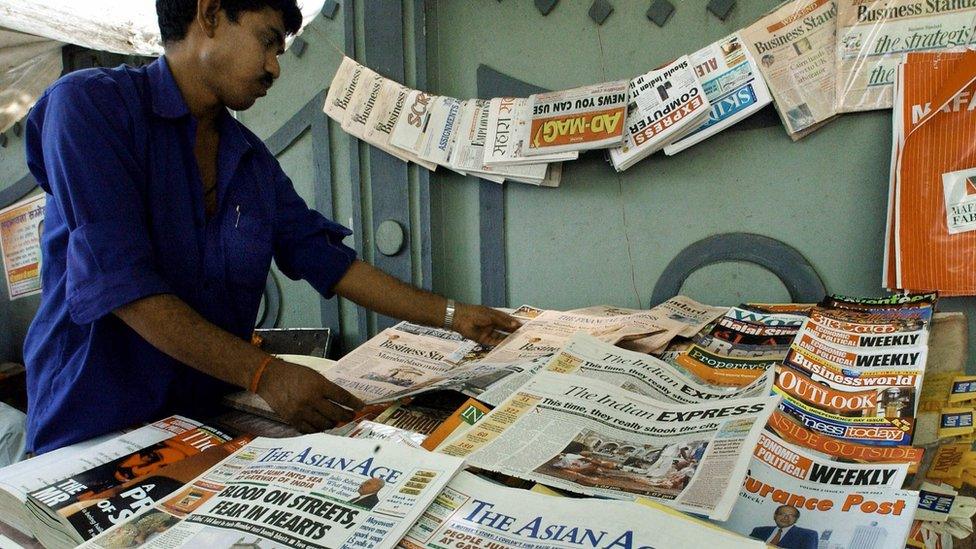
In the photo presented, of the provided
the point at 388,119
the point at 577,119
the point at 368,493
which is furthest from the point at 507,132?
the point at 368,493

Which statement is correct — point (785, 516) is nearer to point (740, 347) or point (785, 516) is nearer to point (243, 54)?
point (740, 347)

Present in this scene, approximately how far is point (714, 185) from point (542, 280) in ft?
1.72

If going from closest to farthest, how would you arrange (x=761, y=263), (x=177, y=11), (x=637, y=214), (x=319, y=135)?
(x=177, y=11), (x=761, y=263), (x=637, y=214), (x=319, y=135)

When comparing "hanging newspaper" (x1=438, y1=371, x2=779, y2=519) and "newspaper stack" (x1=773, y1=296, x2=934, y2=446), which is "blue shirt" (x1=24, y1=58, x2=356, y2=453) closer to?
"hanging newspaper" (x1=438, y1=371, x2=779, y2=519)

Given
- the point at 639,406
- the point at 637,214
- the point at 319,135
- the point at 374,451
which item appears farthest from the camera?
the point at 319,135

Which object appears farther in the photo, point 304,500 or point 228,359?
point 228,359

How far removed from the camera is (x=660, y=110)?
1447mm

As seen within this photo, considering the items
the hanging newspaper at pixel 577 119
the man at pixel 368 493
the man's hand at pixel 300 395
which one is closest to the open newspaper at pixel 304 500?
the man at pixel 368 493

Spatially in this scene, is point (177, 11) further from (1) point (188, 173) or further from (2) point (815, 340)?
(2) point (815, 340)

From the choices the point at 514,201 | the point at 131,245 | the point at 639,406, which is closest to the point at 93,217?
the point at 131,245

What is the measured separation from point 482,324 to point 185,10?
2.62 ft

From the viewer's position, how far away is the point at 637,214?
1593mm

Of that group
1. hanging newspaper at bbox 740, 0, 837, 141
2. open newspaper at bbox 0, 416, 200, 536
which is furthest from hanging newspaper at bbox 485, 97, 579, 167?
open newspaper at bbox 0, 416, 200, 536

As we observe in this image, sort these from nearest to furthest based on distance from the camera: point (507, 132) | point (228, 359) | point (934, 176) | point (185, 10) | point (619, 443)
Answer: point (619, 443) → point (228, 359) → point (185, 10) → point (934, 176) → point (507, 132)
